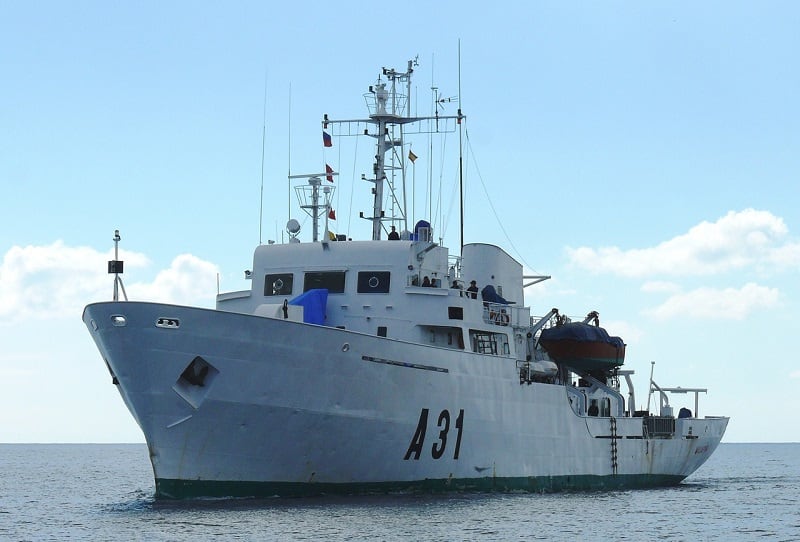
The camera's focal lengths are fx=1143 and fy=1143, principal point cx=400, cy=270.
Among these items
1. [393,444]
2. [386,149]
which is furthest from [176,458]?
[386,149]

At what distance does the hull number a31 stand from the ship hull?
1.6 inches

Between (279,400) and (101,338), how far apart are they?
15.0 ft

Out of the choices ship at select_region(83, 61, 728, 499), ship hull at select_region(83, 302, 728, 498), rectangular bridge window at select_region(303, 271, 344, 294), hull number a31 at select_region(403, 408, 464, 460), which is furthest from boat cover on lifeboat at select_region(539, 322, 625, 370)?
rectangular bridge window at select_region(303, 271, 344, 294)

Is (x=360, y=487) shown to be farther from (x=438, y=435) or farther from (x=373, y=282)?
(x=373, y=282)

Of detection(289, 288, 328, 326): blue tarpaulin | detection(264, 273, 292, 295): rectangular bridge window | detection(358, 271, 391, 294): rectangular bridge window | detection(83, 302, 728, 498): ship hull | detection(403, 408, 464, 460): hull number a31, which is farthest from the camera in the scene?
detection(264, 273, 292, 295): rectangular bridge window

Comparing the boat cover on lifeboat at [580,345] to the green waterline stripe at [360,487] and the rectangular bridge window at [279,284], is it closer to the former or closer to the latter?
the green waterline stripe at [360,487]

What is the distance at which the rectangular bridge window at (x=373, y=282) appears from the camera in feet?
109

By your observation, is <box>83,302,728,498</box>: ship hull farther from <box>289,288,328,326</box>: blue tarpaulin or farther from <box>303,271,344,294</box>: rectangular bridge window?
<box>303,271,344,294</box>: rectangular bridge window

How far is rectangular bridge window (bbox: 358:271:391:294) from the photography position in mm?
33188

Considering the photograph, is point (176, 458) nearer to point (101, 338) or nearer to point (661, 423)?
point (101, 338)

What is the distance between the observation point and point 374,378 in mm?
29281

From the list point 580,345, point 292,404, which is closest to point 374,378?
point 292,404

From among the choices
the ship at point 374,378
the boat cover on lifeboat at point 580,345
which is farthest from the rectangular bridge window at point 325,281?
Result: the boat cover on lifeboat at point 580,345

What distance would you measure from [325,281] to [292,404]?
6347mm
